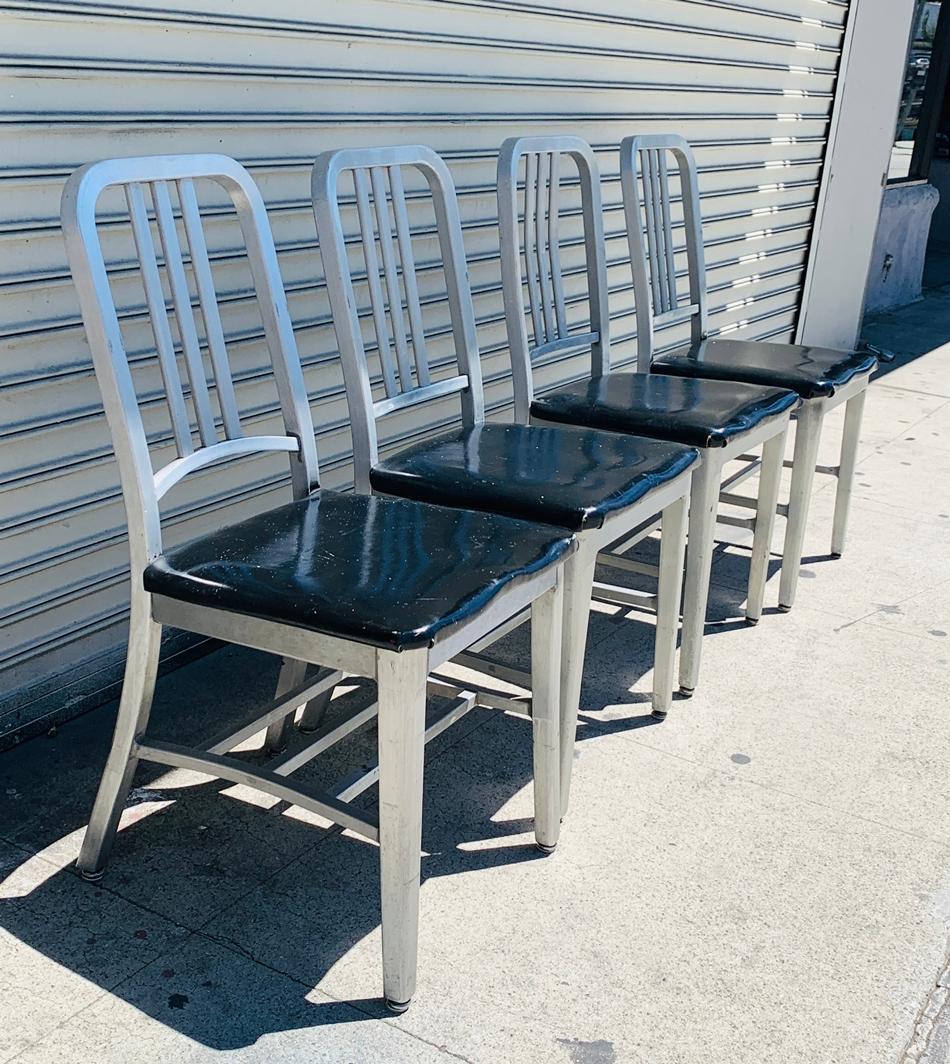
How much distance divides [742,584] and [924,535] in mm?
806

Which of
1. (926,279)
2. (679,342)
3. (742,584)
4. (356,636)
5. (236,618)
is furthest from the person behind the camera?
(926,279)

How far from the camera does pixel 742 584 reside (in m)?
3.64

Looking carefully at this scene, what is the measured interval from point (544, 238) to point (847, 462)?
4.24 feet

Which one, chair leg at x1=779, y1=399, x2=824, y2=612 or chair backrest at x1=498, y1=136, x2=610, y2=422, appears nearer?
chair backrest at x1=498, y1=136, x2=610, y2=422

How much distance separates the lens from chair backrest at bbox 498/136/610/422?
2775mm

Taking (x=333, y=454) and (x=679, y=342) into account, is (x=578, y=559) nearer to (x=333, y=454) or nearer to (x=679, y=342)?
(x=333, y=454)

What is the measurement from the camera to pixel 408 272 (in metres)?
2.55

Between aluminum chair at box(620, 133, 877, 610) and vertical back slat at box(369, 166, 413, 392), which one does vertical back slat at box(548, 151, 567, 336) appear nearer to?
aluminum chair at box(620, 133, 877, 610)

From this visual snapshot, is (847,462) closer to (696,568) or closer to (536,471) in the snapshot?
(696,568)

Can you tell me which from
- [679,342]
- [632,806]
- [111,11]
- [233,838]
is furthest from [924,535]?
[111,11]

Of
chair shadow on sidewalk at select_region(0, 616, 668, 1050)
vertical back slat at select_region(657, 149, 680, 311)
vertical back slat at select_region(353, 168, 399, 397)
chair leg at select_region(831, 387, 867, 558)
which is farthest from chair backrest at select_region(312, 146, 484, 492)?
chair leg at select_region(831, 387, 867, 558)

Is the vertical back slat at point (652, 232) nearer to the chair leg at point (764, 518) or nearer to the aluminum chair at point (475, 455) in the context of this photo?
the chair leg at point (764, 518)

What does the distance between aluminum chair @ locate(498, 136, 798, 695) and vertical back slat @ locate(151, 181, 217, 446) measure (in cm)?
92

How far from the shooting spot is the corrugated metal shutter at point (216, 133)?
2.27m
